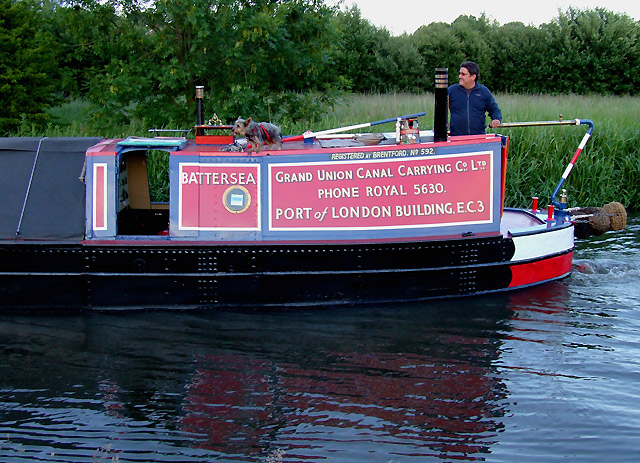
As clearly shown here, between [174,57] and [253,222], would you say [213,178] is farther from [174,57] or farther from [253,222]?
[174,57]

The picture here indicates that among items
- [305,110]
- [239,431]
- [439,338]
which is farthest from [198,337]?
[305,110]

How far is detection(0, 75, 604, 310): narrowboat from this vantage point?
895 centimetres

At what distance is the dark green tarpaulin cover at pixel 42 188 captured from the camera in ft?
29.3

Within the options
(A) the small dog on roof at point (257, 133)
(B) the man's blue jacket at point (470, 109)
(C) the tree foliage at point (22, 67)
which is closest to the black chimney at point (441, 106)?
(B) the man's blue jacket at point (470, 109)

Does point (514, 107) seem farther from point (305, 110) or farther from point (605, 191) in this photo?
point (305, 110)

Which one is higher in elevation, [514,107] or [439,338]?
[514,107]

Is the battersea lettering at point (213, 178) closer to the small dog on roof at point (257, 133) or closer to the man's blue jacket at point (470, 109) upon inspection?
the small dog on roof at point (257, 133)

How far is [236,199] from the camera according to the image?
906 centimetres

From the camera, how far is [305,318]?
908cm

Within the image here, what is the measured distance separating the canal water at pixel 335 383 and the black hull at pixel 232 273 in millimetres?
207

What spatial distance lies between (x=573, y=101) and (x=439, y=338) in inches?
542

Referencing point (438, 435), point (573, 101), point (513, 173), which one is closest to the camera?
point (438, 435)

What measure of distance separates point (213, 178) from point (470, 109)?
11.2 feet

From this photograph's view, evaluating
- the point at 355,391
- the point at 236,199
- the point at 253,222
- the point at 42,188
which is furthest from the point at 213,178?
the point at 355,391
